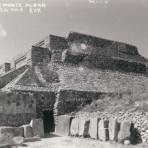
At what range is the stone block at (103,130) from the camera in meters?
12.3

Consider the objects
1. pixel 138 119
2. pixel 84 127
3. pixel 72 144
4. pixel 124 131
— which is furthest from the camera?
pixel 84 127

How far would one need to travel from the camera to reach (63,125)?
15273 millimetres

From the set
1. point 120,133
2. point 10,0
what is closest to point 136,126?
point 120,133

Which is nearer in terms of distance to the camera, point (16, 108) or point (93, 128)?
point (93, 128)

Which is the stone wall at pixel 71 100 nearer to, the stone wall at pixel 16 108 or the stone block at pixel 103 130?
the stone wall at pixel 16 108

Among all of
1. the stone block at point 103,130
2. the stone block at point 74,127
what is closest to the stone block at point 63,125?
the stone block at point 74,127

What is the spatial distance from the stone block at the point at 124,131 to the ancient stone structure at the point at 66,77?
5.32 metres

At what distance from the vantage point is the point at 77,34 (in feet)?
74.5

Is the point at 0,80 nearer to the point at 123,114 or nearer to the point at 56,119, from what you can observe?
the point at 56,119

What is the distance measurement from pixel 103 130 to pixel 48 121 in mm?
5368

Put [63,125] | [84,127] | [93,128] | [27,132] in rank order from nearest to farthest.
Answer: [93,128] → [84,127] → [27,132] → [63,125]

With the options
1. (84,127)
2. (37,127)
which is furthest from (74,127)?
(37,127)

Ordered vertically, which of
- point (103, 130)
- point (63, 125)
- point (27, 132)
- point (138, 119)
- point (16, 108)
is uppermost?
point (16, 108)

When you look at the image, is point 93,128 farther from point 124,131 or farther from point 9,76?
point 9,76
